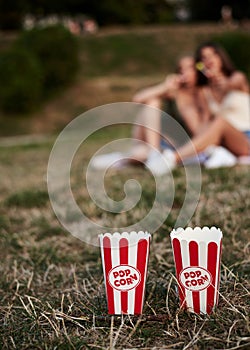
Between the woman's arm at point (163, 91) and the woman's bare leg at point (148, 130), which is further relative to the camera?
the woman's arm at point (163, 91)

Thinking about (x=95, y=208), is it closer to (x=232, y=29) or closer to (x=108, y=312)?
(x=108, y=312)

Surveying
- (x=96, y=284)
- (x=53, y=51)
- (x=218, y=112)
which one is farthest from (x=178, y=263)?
(x=53, y=51)

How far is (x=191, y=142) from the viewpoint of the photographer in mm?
5363

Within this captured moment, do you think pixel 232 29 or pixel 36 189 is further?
pixel 232 29

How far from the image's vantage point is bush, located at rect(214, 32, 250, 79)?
19.3 m

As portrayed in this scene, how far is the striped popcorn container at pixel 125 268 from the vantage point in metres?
1.76

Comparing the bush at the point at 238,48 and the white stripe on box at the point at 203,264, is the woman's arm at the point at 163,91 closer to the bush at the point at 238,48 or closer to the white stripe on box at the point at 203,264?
the white stripe on box at the point at 203,264

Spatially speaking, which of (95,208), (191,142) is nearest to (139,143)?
(191,142)

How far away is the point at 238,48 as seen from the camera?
762 inches

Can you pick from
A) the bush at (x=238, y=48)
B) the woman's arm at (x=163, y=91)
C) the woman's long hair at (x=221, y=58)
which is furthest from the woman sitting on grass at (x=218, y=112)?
the bush at (x=238, y=48)

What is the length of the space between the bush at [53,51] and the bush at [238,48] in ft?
15.1

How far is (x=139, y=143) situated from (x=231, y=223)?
2.95m

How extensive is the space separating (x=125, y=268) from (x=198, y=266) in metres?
0.21

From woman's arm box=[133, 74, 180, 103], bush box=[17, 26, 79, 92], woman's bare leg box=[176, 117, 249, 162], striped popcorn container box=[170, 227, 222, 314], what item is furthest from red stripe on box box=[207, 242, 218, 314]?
bush box=[17, 26, 79, 92]
